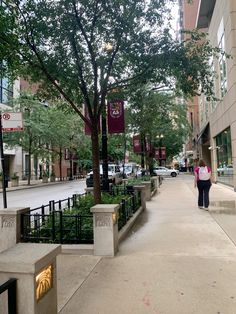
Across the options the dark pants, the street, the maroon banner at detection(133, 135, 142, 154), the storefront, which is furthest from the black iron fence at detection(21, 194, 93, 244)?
the maroon banner at detection(133, 135, 142, 154)

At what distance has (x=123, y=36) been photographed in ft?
30.2

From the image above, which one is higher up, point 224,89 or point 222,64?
point 222,64

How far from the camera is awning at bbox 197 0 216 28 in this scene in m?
27.3

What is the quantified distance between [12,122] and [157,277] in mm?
5015

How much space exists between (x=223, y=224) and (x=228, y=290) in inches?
199

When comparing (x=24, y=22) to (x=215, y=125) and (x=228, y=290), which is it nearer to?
(x=228, y=290)

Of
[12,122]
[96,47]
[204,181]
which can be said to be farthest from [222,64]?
[12,122]

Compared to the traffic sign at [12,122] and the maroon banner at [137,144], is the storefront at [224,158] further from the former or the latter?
the traffic sign at [12,122]

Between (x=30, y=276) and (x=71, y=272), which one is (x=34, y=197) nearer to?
(x=71, y=272)

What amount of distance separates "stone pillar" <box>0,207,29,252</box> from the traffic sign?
208 centimetres

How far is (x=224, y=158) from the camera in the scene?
2405 centimetres

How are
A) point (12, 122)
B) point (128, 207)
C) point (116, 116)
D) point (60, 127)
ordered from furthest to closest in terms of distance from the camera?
point (60, 127), point (116, 116), point (128, 207), point (12, 122)

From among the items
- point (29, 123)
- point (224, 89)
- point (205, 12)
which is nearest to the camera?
point (224, 89)

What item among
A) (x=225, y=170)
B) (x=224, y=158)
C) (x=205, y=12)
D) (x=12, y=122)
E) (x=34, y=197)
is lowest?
(x=34, y=197)
